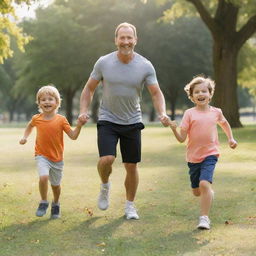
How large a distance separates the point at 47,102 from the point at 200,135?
6.04 ft

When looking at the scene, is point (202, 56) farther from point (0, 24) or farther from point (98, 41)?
point (0, 24)

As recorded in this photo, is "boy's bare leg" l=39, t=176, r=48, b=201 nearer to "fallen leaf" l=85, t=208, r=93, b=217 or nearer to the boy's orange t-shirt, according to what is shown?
the boy's orange t-shirt

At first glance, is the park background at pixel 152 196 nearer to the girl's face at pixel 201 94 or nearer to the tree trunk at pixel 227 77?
the tree trunk at pixel 227 77

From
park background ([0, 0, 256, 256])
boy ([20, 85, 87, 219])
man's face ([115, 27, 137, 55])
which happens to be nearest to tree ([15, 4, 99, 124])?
park background ([0, 0, 256, 256])

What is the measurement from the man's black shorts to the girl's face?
2.47ft

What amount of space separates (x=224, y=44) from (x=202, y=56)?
2408 centimetres

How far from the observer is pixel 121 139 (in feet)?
23.2

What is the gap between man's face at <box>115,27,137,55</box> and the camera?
6.80m

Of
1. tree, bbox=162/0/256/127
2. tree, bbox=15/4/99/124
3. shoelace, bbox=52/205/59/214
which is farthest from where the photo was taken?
tree, bbox=15/4/99/124

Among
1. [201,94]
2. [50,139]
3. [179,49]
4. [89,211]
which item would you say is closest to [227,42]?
[89,211]

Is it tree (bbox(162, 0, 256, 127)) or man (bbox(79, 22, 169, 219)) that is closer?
man (bbox(79, 22, 169, 219))

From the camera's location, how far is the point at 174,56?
50.3m

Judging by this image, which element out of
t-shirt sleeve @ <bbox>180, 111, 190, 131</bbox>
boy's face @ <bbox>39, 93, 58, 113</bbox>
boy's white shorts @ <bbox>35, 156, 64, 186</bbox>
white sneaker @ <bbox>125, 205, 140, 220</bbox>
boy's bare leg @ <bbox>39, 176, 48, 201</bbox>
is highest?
boy's face @ <bbox>39, 93, 58, 113</bbox>

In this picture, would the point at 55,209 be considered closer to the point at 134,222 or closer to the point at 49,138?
the point at 49,138
